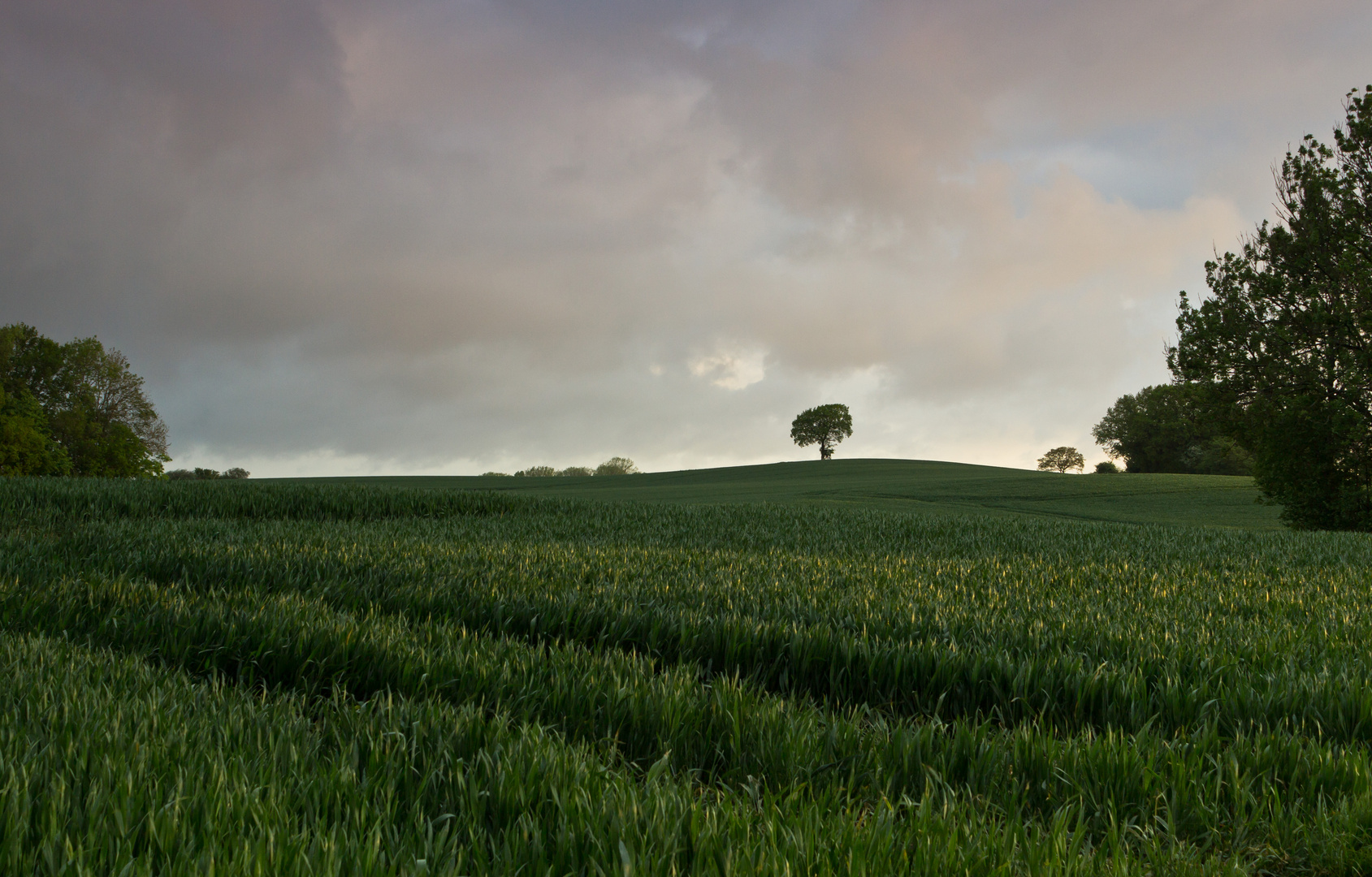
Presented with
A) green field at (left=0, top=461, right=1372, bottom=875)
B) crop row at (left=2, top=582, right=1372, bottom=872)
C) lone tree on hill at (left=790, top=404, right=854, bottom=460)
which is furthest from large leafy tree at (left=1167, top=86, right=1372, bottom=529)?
lone tree on hill at (left=790, top=404, right=854, bottom=460)

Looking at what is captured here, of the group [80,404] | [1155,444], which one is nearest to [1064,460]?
[1155,444]

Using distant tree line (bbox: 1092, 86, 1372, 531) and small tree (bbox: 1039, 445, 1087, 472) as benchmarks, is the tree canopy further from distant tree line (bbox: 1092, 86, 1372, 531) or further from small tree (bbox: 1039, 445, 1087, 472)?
small tree (bbox: 1039, 445, 1087, 472)

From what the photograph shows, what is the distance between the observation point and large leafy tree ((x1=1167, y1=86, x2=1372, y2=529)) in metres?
25.6

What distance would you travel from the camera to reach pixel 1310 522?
27375 mm

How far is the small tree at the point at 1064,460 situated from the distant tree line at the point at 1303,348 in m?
81.2

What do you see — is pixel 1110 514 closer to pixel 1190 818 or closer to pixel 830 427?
pixel 1190 818

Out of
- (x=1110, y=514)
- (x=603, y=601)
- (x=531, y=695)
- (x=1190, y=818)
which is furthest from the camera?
(x=1110, y=514)

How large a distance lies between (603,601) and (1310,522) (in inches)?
1221

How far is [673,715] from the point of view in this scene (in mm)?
3926

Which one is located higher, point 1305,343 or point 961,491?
point 1305,343

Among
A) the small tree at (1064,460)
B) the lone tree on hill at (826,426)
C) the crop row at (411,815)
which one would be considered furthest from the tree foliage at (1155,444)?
the crop row at (411,815)

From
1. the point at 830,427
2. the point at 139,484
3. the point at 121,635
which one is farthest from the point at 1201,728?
the point at 830,427

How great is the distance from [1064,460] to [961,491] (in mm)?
65341

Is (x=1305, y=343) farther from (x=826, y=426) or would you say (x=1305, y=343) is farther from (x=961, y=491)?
(x=826, y=426)
